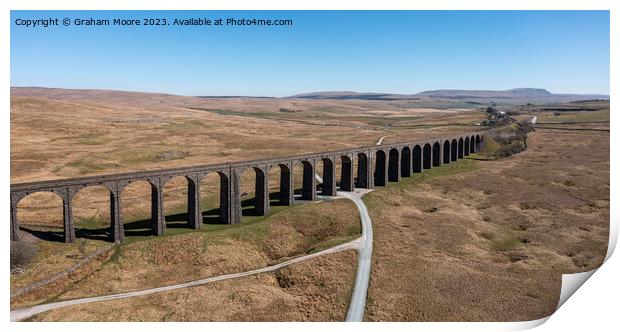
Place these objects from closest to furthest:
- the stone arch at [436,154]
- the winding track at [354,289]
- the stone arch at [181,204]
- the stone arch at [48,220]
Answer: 1. the winding track at [354,289]
2. the stone arch at [48,220]
3. the stone arch at [181,204]
4. the stone arch at [436,154]

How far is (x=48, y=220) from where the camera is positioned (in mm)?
56250

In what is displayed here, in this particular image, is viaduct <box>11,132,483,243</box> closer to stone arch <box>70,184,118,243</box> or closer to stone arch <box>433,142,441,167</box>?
stone arch <box>433,142,441,167</box>

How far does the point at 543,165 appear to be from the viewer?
315 ft

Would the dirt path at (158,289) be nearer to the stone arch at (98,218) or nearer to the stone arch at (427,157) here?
the stone arch at (98,218)

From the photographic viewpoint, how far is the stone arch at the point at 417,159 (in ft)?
298

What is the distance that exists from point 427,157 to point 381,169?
2207 cm

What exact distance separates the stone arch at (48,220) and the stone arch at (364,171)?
1761 inches

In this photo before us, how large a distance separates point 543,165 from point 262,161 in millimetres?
69184

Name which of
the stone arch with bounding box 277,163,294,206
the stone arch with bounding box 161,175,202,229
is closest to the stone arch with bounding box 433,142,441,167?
the stone arch with bounding box 277,163,294,206

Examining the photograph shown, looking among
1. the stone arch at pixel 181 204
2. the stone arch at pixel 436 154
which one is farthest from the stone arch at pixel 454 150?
the stone arch at pixel 181 204

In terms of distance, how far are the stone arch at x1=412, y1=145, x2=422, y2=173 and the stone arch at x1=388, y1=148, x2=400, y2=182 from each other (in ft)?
31.1

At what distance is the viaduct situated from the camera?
148 ft

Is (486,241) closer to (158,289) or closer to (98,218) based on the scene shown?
(158,289)
